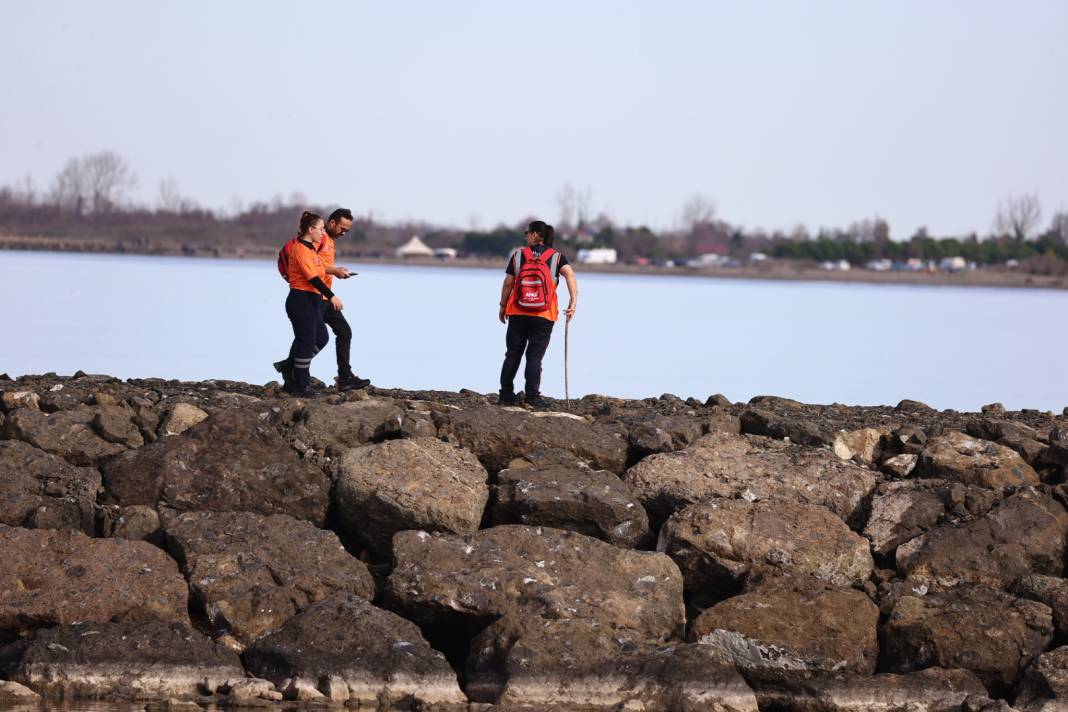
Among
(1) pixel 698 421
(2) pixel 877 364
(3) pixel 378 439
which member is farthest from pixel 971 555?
(2) pixel 877 364

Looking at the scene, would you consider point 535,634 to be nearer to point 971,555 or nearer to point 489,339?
point 971,555

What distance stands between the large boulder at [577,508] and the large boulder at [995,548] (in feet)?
5.11

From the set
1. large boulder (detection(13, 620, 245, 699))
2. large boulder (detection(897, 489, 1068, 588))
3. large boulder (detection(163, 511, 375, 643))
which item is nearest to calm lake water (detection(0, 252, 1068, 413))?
large boulder (detection(897, 489, 1068, 588))

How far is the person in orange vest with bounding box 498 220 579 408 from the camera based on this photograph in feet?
35.8

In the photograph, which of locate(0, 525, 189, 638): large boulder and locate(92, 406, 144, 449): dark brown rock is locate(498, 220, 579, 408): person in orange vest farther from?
locate(0, 525, 189, 638): large boulder

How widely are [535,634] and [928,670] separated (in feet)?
6.36

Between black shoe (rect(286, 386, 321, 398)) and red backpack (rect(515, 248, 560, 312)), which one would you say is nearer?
red backpack (rect(515, 248, 560, 312))

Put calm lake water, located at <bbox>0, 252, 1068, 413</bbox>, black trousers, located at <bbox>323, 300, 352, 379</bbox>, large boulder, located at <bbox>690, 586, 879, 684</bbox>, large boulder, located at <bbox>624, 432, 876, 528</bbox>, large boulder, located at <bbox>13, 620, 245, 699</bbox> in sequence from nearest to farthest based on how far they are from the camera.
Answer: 1. large boulder, located at <bbox>13, 620, 245, 699</bbox>
2. large boulder, located at <bbox>690, 586, 879, 684</bbox>
3. large boulder, located at <bbox>624, 432, 876, 528</bbox>
4. black trousers, located at <bbox>323, 300, 352, 379</bbox>
5. calm lake water, located at <bbox>0, 252, 1068, 413</bbox>

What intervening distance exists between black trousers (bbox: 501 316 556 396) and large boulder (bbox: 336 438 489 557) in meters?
1.91

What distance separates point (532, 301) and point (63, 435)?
3316mm

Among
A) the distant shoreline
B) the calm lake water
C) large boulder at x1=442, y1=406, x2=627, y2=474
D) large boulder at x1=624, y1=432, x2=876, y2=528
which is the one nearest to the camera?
large boulder at x1=624, y1=432, x2=876, y2=528

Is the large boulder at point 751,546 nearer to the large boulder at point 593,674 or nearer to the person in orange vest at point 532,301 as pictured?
the large boulder at point 593,674

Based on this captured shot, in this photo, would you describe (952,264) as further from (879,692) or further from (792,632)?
(879,692)

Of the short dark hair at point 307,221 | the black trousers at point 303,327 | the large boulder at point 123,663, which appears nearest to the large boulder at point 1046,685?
the large boulder at point 123,663
